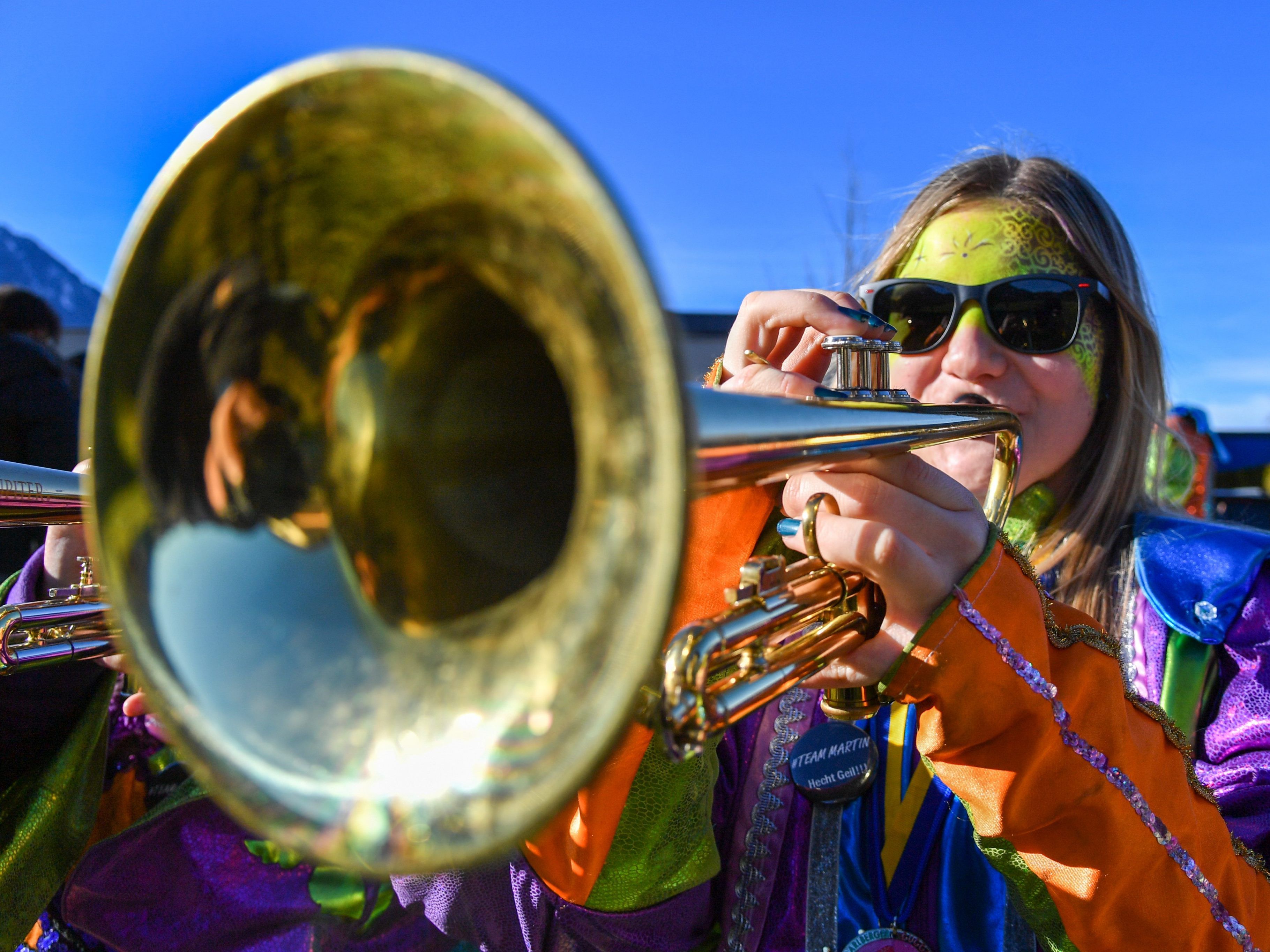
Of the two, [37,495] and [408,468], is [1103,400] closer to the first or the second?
[408,468]

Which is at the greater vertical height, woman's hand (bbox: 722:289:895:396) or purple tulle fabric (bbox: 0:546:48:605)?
woman's hand (bbox: 722:289:895:396)

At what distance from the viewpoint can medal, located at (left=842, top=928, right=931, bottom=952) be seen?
1.46 m

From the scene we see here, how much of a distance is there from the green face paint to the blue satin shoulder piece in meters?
0.34

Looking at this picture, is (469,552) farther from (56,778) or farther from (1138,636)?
(56,778)

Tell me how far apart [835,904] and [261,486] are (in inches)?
46.2

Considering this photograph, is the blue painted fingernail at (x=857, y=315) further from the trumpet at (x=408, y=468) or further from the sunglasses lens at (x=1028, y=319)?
the sunglasses lens at (x=1028, y=319)

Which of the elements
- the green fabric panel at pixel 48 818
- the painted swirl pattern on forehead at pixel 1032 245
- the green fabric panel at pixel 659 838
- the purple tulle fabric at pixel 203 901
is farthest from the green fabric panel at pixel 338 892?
the painted swirl pattern on forehead at pixel 1032 245

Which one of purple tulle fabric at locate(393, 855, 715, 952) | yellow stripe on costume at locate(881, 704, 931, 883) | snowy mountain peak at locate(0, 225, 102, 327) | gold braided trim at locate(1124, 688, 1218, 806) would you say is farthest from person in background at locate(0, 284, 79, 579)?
snowy mountain peak at locate(0, 225, 102, 327)

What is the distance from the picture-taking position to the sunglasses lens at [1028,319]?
1.89 m

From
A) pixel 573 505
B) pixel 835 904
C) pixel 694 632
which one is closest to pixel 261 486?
pixel 573 505

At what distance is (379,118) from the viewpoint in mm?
788

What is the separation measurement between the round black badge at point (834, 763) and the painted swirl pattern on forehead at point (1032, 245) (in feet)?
3.44

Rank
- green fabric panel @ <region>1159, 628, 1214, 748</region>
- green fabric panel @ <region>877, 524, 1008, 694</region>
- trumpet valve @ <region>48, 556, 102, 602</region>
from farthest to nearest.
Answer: trumpet valve @ <region>48, 556, 102, 602</region>
green fabric panel @ <region>1159, 628, 1214, 748</region>
green fabric panel @ <region>877, 524, 1008, 694</region>

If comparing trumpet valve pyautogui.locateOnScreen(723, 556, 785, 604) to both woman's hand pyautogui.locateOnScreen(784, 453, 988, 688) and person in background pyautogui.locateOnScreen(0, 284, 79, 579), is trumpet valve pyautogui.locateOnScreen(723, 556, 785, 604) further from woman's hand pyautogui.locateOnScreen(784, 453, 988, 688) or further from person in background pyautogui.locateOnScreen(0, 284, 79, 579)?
person in background pyautogui.locateOnScreen(0, 284, 79, 579)
